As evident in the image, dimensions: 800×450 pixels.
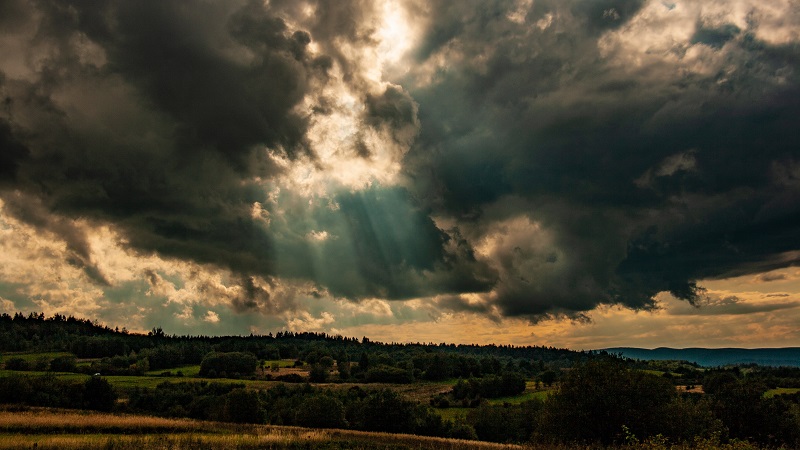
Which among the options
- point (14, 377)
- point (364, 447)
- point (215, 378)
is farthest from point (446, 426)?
point (215, 378)

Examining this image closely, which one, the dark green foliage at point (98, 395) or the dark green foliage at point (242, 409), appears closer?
the dark green foliage at point (242, 409)

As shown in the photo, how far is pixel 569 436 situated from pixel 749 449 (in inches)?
1055

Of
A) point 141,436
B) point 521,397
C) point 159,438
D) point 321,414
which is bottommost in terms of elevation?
point 521,397

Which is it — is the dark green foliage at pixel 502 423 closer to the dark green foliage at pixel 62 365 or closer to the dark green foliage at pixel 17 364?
the dark green foliage at pixel 62 365

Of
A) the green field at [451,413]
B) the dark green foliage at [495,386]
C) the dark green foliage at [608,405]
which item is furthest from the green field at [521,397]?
the dark green foliage at [608,405]

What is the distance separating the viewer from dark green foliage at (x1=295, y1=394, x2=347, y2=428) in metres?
99.4

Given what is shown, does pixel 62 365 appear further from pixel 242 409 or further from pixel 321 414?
pixel 321 414

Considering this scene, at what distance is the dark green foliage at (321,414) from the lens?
99375mm

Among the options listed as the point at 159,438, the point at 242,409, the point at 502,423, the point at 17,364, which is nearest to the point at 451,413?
the point at 502,423

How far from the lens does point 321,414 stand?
10006cm

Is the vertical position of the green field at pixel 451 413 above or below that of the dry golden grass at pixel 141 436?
below

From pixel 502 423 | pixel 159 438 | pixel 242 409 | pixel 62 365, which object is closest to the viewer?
pixel 159 438

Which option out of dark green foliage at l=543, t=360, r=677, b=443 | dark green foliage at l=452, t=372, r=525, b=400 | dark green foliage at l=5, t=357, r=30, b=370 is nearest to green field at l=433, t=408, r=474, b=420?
dark green foliage at l=452, t=372, r=525, b=400

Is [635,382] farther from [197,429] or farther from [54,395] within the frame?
[54,395]
